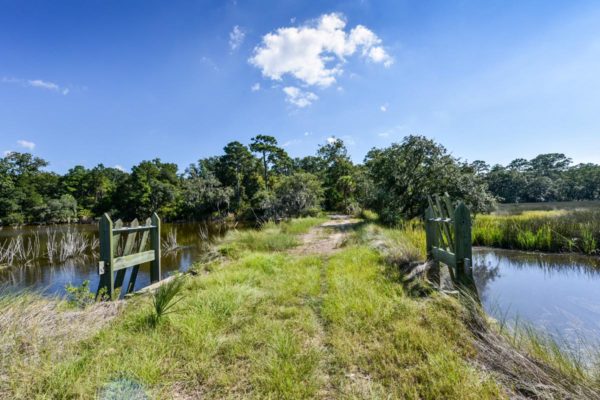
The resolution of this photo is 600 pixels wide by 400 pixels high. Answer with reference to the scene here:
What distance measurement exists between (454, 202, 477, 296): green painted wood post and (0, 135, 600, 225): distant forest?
9.64m

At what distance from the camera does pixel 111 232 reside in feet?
13.4

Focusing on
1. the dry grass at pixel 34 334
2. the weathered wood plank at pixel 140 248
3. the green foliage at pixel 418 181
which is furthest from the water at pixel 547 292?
the weathered wood plank at pixel 140 248

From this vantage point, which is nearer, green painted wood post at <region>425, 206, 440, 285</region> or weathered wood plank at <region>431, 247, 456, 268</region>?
weathered wood plank at <region>431, 247, 456, 268</region>

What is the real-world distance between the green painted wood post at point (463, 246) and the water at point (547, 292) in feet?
1.90

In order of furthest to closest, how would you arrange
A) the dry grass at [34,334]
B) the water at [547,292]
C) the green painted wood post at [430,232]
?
the green painted wood post at [430,232]
the water at [547,292]
the dry grass at [34,334]

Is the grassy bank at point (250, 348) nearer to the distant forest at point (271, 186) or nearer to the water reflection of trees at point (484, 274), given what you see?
the water reflection of trees at point (484, 274)

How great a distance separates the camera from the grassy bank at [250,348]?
1776 millimetres

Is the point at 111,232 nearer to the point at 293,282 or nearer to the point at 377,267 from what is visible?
the point at 293,282

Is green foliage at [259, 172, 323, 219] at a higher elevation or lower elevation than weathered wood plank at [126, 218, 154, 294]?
higher

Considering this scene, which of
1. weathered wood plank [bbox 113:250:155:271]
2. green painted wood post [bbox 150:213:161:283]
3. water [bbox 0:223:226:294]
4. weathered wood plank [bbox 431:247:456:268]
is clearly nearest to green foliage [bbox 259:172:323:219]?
water [bbox 0:223:226:294]

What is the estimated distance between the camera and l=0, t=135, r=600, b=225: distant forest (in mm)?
13305

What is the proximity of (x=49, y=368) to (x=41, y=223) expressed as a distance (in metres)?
48.8

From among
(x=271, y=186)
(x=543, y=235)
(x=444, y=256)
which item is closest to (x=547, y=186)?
(x=271, y=186)

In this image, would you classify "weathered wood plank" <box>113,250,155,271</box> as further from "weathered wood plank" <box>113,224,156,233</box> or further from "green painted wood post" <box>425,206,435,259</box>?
"green painted wood post" <box>425,206,435,259</box>
